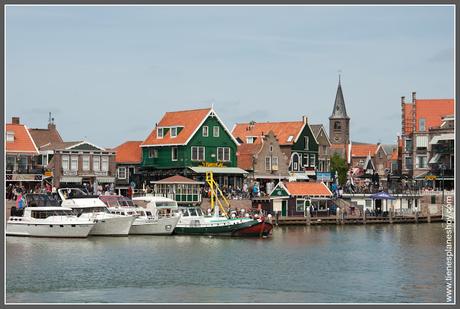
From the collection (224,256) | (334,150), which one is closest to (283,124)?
(334,150)

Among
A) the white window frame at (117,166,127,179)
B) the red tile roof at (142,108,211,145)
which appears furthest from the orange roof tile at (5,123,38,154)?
the red tile roof at (142,108,211,145)

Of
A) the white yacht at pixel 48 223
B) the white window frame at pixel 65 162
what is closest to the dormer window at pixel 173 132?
the white window frame at pixel 65 162

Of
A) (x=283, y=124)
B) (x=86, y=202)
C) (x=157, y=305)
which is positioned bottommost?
(x=157, y=305)

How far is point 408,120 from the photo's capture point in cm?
11812

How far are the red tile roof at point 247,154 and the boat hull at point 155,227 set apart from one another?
30.4 m

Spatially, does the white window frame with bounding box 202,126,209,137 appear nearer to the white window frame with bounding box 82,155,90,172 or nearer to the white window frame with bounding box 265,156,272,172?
the white window frame with bounding box 265,156,272,172

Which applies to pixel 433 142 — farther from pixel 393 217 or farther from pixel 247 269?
pixel 247 269

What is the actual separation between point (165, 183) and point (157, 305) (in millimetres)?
46599

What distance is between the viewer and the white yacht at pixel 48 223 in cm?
6850

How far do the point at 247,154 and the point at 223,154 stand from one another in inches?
213

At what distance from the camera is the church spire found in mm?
169875

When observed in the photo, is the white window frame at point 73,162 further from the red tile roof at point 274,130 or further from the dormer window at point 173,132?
the red tile roof at point 274,130

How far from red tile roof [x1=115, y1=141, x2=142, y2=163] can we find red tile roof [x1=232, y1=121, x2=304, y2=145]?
1423 cm

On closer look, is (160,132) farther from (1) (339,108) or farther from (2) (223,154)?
(1) (339,108)
